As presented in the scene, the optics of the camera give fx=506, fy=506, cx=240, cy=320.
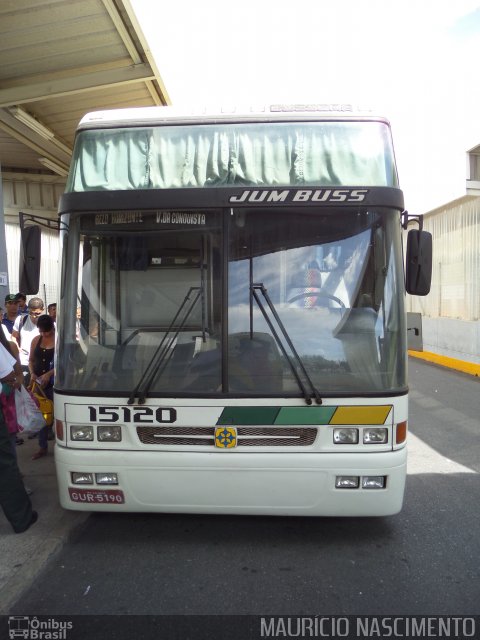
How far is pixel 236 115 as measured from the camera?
3658 millimetres

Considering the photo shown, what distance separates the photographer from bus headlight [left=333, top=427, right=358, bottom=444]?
330 cm

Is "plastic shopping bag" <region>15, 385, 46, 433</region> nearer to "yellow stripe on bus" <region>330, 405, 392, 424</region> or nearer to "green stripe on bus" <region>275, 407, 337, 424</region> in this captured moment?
"green stripe on bus" <region>275, 407, 337, 424</region>

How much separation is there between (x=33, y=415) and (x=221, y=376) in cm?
176

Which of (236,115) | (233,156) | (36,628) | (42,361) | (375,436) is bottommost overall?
(36,628)

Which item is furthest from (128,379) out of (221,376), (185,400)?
(221,376)

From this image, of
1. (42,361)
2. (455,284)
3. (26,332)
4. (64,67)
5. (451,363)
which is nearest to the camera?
(42,361)

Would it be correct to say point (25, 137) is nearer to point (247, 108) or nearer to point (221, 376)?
point (247, 108)

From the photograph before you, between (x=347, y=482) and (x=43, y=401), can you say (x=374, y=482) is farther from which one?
(x=43, y=401)

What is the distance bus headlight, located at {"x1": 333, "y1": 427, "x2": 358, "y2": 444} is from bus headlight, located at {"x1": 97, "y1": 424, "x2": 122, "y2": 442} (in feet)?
4.72

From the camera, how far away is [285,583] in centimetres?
312

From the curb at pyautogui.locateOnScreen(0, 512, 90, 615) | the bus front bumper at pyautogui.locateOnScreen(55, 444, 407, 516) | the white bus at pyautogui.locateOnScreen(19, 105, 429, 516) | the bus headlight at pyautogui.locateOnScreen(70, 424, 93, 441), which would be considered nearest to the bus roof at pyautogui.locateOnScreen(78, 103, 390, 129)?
the white bus at pyautogui.locateOnScreen(19, 105, 429, 516)

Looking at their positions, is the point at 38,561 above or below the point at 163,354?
below

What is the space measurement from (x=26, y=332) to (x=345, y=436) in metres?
4.48

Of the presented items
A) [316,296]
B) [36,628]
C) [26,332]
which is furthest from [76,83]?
[36,628]
